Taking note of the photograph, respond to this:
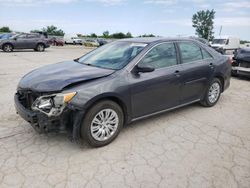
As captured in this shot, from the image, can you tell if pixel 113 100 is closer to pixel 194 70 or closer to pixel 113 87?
pixel 113 87

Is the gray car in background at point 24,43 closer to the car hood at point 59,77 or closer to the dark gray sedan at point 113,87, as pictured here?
the dark gray sedan at point 113,87

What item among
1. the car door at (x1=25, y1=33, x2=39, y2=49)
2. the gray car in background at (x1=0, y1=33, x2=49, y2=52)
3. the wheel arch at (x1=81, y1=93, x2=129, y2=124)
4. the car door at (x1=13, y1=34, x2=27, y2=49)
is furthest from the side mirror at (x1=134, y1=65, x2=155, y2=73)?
the car door at (x1=25, y1=33, x2=39, y2=49)

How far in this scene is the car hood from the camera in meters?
3.17

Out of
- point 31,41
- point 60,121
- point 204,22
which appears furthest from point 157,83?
point 204,22

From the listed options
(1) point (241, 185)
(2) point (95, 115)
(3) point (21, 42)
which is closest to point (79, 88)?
(2) point (95, 115)

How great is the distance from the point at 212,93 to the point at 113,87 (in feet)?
9.13

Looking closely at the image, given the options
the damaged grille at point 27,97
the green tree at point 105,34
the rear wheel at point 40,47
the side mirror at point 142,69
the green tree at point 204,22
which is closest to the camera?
the damaged grille at point 27,97

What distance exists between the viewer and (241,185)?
271 centimetres

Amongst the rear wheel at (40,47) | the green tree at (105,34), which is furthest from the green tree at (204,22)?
the rear wheel at (40,47)

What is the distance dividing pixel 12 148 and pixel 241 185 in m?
3.00

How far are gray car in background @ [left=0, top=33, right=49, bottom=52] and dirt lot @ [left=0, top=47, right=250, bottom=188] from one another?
15584 millimetres

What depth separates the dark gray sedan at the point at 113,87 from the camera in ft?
10.2

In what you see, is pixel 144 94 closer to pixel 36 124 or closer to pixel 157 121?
pixel 157 121

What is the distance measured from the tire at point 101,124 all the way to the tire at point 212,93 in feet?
7.65
